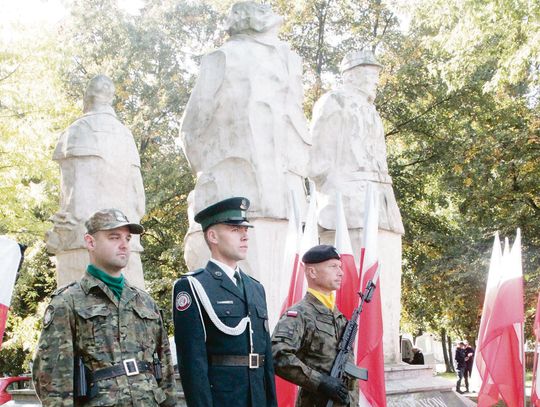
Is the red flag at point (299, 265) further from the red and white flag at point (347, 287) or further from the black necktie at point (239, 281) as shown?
the black necktie at point (239, 281)

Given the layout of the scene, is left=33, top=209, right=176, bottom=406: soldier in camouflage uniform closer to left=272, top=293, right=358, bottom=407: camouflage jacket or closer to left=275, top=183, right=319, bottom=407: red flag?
left=272, top=293, right=358, bottom=407: camouflage jacket

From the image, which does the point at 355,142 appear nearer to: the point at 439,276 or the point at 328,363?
the point at 328,363

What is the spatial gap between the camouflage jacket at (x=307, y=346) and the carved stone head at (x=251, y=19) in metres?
3.73

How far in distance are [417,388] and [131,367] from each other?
16.9ft

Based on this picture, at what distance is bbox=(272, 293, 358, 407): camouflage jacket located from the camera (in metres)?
4.98

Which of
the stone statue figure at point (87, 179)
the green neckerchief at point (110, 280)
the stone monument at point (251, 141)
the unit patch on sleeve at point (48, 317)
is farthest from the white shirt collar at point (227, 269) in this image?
the stone statue figure at point (87, 179)

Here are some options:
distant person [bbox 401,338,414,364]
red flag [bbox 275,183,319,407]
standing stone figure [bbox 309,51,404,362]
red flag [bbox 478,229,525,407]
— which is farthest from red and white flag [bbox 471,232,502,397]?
distant person [bbox 401,338,414,364]

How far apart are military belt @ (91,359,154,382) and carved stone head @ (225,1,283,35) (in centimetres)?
467

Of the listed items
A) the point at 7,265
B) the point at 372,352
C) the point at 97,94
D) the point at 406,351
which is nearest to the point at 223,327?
the point at 7,265

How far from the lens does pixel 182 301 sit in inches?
181

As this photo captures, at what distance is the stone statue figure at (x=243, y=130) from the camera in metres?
8.17

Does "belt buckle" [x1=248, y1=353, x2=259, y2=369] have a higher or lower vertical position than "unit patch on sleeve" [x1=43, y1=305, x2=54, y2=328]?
lower

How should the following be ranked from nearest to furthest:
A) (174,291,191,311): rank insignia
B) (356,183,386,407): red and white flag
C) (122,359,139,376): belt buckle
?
(122,359,139,376): belt buckle → (174,291,191,311): rank insignia → (356,183,386,407): red and white flag

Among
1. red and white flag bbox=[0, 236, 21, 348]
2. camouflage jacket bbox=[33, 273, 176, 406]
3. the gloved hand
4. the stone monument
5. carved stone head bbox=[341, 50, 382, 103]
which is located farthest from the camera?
carved stone head bbox=[341, 50, 382, 103]
